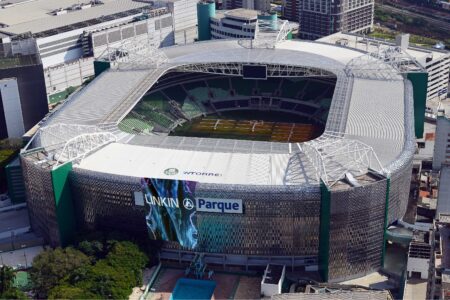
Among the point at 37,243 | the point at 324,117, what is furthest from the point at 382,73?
the point at 37,243

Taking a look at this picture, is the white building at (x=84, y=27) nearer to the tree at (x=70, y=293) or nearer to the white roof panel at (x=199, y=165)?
the white roof panel at (x=199, y=165)

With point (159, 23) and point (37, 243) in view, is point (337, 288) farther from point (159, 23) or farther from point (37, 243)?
point (159, 23)

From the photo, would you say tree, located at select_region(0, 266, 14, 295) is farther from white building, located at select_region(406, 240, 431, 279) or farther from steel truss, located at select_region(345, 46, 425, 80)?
steel truss, located at select_region(345, 46, 425, 80)

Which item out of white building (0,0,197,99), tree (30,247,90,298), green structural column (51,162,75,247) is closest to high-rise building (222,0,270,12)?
white building (0,0,197,99)

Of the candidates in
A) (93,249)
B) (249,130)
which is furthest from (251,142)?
(249,130)

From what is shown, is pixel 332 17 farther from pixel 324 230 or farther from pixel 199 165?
pixel 324 230

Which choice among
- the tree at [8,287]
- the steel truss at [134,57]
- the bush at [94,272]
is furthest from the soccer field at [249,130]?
the tree at [8,287]
